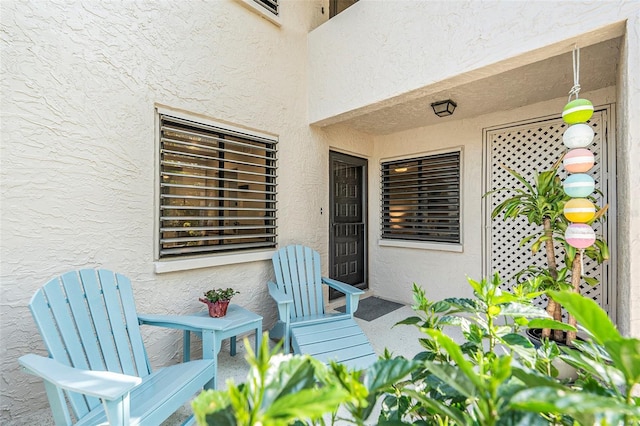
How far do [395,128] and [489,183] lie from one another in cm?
157

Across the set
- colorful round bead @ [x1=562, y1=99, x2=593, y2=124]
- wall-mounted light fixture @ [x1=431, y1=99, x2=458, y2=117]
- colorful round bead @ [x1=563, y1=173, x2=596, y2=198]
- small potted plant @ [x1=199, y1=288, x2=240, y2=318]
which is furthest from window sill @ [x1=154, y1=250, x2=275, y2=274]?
colorful round bead @ [x1=562, y1=99, x2=593, y2=124]

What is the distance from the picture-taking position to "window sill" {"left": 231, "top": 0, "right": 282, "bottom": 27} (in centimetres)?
308

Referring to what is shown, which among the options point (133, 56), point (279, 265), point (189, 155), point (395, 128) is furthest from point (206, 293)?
point (395, 128)

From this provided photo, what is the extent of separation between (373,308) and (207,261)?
2565mm

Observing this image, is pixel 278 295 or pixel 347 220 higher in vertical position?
pixel 347 220

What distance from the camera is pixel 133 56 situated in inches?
92.8

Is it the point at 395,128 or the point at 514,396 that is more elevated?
the point at 395,128

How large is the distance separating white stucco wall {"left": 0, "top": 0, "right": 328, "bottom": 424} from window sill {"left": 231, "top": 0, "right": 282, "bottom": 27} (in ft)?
0.21

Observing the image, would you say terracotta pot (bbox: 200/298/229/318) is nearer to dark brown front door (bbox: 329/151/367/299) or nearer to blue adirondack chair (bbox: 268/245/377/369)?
blue adirondack chair (bbox: 268/245/377/369)

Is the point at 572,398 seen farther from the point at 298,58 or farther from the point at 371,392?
the point at 298,58

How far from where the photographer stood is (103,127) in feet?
7.28

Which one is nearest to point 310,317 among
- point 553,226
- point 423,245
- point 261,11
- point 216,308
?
point 216,308

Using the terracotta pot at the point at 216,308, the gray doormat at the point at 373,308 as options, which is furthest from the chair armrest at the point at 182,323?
the gray doormat at the point at 373,308

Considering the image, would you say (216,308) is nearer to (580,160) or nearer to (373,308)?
(373,308)
